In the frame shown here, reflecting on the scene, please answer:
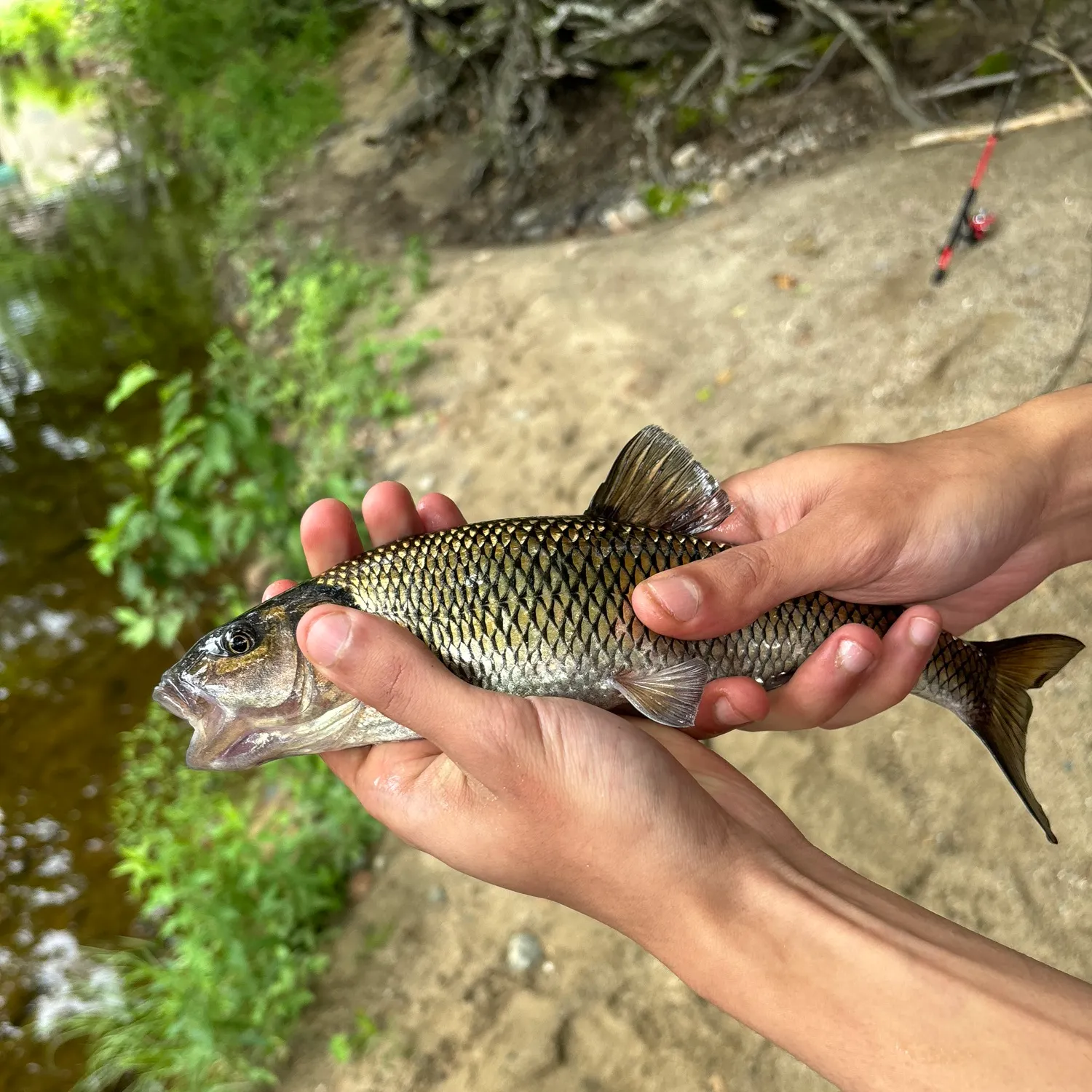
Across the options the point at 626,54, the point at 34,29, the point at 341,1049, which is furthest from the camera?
the point at 34,29

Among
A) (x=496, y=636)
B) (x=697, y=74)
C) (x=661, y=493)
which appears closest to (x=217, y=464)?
(x=496, y=636)

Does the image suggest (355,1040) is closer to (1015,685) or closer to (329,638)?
(329,638)

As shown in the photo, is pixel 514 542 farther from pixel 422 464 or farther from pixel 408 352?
pixel 408 352

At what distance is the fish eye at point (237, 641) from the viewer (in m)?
2.19

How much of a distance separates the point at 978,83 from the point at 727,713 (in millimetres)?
6577

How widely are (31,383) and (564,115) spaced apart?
296 inches

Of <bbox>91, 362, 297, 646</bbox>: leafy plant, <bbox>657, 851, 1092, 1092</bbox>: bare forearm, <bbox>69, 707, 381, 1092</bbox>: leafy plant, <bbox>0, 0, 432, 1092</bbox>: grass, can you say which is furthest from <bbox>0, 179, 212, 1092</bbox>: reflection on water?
<bbox>657, 851, 1092, 1092</bbox>: bare forearm

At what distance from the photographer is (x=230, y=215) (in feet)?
40.2

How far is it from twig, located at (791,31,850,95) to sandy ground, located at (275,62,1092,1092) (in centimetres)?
109

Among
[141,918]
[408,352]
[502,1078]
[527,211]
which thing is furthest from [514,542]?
[527,211]

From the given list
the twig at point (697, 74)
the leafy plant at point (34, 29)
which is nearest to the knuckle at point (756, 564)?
the twig at point (697, 74)

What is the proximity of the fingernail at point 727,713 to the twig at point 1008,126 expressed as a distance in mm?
5511

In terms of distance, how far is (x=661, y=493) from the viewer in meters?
2.34

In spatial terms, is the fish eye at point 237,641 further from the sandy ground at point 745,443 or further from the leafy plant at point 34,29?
the leafy plant at point 34,29
